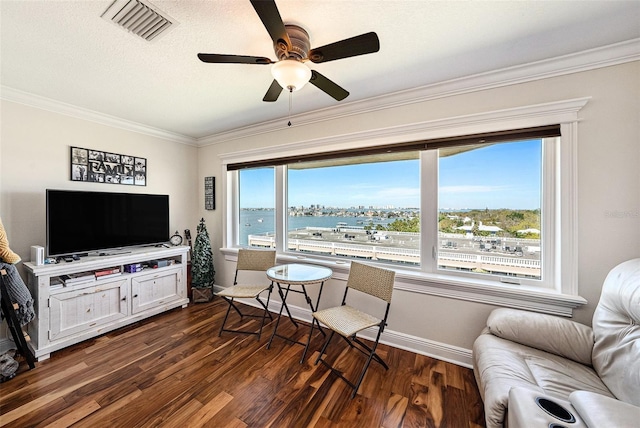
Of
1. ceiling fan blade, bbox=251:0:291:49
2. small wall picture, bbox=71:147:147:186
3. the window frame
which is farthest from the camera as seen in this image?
small wall picture, bbox=71:147:147:186

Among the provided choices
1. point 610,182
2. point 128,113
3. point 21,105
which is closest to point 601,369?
point 610,182

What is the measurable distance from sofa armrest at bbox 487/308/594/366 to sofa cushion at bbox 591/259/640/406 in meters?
0.05

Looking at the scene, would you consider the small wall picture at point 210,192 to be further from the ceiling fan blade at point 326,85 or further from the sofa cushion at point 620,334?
the sofa cushion at point 620,334

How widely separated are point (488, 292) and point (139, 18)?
317cm

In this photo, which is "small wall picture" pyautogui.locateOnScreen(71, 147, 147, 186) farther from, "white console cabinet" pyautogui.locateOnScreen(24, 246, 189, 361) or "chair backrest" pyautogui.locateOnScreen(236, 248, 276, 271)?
"chair backrest" pyautogui.locateOnScreen(236, 248, 276, 271)

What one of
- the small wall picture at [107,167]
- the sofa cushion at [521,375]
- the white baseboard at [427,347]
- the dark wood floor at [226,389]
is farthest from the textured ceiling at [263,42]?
the dark wood floor at [226,389]

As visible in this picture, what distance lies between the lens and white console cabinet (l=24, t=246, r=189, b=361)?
2.21 metres

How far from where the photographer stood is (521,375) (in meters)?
1.36

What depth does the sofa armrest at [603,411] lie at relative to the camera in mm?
911

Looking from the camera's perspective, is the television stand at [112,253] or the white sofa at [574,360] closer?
the white sofa at [574,360]

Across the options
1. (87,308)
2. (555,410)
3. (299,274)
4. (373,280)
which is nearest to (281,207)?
(299,274)

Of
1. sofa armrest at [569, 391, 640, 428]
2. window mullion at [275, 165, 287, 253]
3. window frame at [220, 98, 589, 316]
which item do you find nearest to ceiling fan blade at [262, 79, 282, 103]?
window frame at [220, 98, 589, 316]

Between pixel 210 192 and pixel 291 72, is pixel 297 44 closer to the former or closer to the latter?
pixel 291 72

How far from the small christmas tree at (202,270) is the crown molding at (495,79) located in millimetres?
2211
